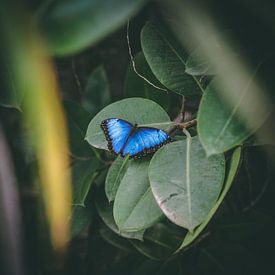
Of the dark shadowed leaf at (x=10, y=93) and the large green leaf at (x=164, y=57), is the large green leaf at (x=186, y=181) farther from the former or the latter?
the dark shadowed leaf at (x=10, y=93)

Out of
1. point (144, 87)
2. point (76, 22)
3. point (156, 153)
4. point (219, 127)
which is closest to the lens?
point (76, 22)

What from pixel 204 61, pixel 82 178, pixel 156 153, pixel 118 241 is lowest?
pixel 118 241

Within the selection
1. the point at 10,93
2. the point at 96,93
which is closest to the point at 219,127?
the point at 10,93

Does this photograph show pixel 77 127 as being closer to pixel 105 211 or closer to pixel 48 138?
pixel 48 138

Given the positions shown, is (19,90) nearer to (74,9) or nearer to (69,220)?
(74,9)

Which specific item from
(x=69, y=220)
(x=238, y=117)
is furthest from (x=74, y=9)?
(x=69, y=220)

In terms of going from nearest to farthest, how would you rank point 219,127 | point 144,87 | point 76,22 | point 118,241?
point 76,22 → point 219,127 → point 144,87 → point 118,241

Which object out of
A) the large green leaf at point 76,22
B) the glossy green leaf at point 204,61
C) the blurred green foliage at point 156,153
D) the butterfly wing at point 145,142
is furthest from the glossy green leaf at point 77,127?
the large green leaf at point 76,22
